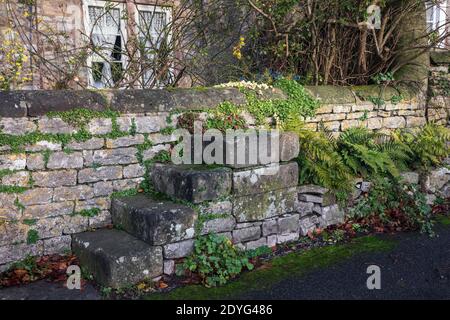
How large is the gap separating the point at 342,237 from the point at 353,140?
1.66 m

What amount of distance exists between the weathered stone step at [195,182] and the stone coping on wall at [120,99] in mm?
729

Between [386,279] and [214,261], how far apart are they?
153 centimetres

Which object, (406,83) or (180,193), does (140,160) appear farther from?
(406,83)

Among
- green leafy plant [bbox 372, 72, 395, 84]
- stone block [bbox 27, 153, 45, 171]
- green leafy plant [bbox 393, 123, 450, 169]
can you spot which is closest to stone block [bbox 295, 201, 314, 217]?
green leafy plant [bbox 393, 123, 450, 169]

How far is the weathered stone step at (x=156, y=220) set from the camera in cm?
372

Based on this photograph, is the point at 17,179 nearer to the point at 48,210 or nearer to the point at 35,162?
the point at 35,162

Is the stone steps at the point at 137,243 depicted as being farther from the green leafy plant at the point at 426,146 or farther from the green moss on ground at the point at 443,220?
the green leafy plant at the point at 426,146

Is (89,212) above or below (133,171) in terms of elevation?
below

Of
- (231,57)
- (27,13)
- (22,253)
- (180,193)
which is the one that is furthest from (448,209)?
(27,13)

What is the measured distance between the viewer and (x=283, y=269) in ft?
13.0

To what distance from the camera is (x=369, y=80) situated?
734 cm

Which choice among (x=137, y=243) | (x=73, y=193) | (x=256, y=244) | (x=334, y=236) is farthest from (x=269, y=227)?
(x=73, y=193)

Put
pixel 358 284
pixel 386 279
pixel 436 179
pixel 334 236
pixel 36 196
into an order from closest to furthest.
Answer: pixel 358 284 → pixel 386 279 → pixel 36 196 → pixel 334 236 → pixel 436 179

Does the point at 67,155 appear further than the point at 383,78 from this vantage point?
No
